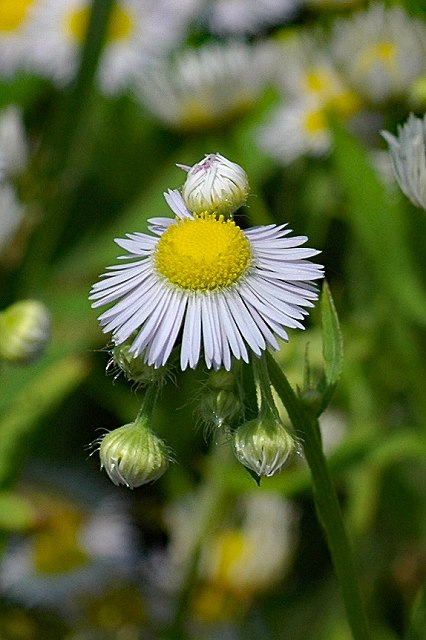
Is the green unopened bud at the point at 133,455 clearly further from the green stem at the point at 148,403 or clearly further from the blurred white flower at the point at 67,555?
the blurred white flower at the point at 67,555

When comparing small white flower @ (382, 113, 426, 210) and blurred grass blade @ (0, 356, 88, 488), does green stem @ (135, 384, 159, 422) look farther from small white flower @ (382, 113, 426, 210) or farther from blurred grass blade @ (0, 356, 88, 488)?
blurred grass blade @ (0, 356, 88, 488)

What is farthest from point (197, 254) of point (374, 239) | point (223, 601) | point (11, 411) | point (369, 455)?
point (223, 601)

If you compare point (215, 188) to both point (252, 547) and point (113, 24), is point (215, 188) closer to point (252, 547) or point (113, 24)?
point (252, 547)

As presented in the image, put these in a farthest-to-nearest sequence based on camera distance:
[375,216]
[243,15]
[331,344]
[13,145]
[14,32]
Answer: [14,32] < [243,15] < [13,145] < [375,216] < [331,344]

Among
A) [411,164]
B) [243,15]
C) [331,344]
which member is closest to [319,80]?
[243,15]

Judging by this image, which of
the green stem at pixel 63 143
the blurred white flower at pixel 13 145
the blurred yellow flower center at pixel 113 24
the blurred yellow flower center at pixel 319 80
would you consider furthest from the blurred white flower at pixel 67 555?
the blurred yellow flower center at pixel 113 24

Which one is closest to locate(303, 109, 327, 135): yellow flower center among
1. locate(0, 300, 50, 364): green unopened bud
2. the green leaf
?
locate(0, 300, 50, 364): green unopened bud

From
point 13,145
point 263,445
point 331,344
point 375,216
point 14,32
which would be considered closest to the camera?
point 263,445

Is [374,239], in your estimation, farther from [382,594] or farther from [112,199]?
[112,199]
